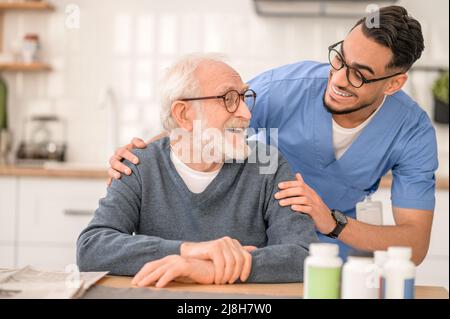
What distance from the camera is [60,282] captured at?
984 mm

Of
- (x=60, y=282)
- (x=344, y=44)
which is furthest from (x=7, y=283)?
(x=344, y=44)

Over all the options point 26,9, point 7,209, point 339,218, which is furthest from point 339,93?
point 26,9

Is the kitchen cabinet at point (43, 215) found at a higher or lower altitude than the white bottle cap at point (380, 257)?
lower

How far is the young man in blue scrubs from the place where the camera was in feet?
5.14

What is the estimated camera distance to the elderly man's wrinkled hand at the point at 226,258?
105 centimetres

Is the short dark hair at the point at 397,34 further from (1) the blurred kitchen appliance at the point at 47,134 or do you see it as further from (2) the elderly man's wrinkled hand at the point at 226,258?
(1) the blurred kitchen appliance at the point at 47,134

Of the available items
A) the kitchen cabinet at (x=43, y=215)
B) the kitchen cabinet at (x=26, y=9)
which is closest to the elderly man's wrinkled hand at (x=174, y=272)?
the kitchen cabinet at (x=43, y=215)

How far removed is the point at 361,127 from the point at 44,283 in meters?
1.04

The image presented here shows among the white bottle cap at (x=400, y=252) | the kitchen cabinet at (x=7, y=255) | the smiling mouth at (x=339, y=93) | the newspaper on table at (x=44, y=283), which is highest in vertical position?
the smiling mouth at (x=339, y=93)

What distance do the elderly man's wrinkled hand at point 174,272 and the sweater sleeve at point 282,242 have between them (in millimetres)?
90

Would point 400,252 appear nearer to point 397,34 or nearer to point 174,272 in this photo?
point 174,272

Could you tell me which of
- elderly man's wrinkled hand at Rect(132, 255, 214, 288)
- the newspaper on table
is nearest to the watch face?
elderly man's wrinkled hand at Rect(132, 255, 214, 288)
